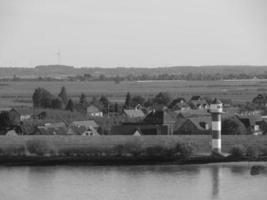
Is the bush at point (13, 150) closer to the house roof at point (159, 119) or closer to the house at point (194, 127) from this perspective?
the house roof at point (159, 119)

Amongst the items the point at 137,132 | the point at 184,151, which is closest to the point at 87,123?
the point at 137,132

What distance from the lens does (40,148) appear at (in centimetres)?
2031

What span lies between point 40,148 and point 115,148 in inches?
60.9

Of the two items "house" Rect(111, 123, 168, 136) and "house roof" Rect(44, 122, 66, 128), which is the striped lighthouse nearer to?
"house" Rect(111, 123, 168, 136)

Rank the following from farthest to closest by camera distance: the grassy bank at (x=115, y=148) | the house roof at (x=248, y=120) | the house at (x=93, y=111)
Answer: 1. the house at (x=93, y=111)
2. the house roof at (x=248, y=120)
3. the grassy bank at (x=115, y=148)

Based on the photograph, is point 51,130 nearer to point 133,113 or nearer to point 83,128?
point 83,128

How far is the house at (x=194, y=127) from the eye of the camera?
22.6m

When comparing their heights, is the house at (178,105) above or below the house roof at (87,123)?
above

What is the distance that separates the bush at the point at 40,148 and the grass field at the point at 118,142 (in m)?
0.04

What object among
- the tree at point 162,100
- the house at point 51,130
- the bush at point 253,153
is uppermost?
the tree at point 162,100

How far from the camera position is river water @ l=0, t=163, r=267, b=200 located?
14.7m

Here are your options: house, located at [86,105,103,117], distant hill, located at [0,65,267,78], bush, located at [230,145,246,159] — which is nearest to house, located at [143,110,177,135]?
bush, located at [230,145,246,159]

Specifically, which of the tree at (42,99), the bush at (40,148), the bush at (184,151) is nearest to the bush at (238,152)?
the bush at (184,151)

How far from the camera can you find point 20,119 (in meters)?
26.5
